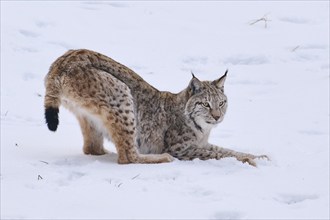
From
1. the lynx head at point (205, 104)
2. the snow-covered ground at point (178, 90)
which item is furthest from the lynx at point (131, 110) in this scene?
the snow-covered ground at point (178, 90)

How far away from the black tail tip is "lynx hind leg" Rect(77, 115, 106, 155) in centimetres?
66

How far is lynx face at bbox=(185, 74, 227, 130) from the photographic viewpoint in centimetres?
745

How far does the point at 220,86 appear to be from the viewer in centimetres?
770

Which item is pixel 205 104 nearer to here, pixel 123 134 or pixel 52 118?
pixel 123 134

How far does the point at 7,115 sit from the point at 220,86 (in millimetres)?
2176

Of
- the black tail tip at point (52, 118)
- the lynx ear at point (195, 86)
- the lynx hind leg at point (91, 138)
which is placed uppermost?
the lynx ear at point (195, 86)

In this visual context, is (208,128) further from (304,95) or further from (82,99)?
(304,95)

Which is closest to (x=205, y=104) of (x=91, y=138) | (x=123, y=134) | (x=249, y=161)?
(x=249, y=161)

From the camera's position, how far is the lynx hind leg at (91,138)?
24.2 feet

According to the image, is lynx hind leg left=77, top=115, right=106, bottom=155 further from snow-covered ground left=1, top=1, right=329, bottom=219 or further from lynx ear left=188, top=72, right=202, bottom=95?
lynx ear left=188, top=72, right=202, bottom=95

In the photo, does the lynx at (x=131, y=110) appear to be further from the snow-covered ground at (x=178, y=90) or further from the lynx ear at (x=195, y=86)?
the snow-covered ground at (x=178, y=90)

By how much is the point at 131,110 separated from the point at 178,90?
2.91 meters

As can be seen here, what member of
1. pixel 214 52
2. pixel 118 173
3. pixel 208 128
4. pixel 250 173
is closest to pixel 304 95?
pixel 214 52

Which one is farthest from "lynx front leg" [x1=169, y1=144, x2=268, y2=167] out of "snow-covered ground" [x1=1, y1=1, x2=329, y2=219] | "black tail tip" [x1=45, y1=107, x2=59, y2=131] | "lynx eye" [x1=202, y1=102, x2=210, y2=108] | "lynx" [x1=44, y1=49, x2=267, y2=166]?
"black tail tip" [x1=45, y1=107, x2=59, y2=131]
